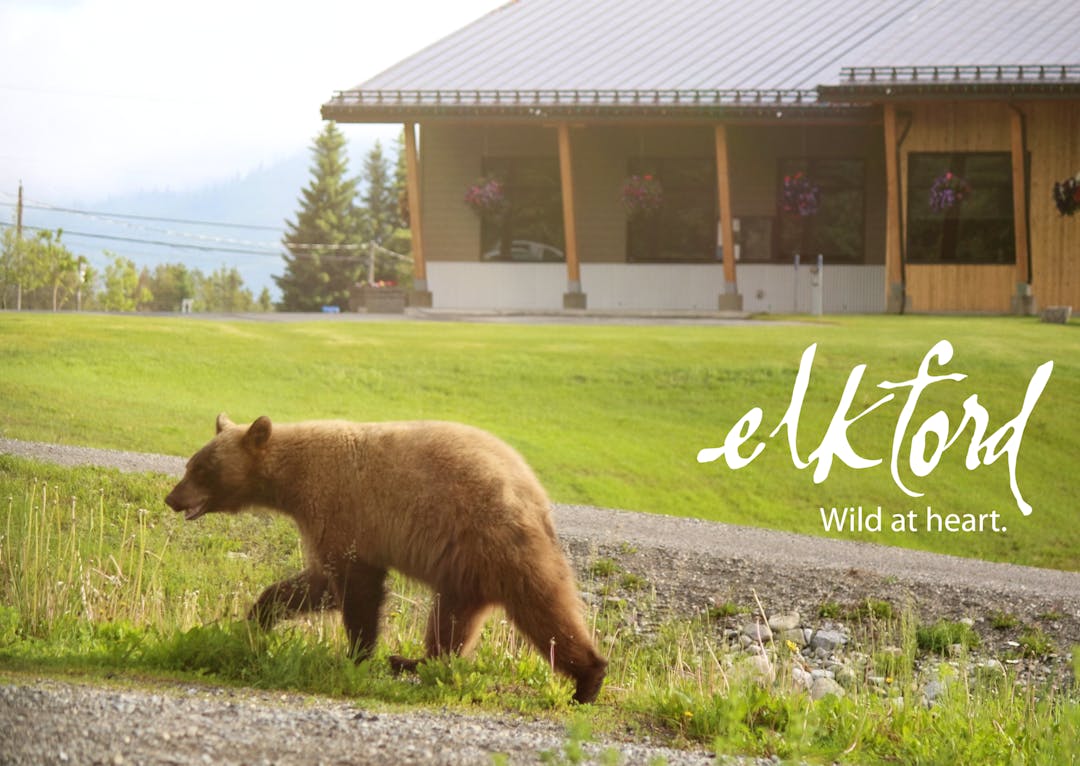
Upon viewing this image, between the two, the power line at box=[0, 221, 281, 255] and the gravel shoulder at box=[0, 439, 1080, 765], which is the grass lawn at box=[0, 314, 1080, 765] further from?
the power line at box=[0, 221, 281, 255]

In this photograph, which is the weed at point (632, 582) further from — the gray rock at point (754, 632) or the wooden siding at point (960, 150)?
the wooden siding at point (960, 150)

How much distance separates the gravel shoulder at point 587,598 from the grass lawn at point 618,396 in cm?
108

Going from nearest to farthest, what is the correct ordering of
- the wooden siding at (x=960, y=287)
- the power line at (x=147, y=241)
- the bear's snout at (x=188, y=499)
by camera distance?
the bear's snout at (x=188, y=499) → the power line at (x=147, y=241) → the wooden siding at (x=960, y=287)

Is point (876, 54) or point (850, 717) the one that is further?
point (876, 54)

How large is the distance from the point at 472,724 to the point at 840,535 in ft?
25.5

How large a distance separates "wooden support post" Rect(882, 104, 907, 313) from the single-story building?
0.11 ft

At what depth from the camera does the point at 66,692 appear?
421 cm

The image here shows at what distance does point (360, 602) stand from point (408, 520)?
0.42 metres

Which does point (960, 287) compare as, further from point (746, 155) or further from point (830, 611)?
point (830, 611)

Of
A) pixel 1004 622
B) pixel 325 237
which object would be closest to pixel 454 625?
pixel 1004 622

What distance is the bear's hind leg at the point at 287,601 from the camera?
16.8ft

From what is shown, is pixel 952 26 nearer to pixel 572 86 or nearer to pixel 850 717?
pixel 572 86

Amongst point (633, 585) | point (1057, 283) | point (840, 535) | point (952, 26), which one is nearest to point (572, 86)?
point (952, 26)

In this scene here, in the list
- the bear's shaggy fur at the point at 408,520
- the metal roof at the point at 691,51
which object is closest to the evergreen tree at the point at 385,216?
the metal roof at the point at 691,51
